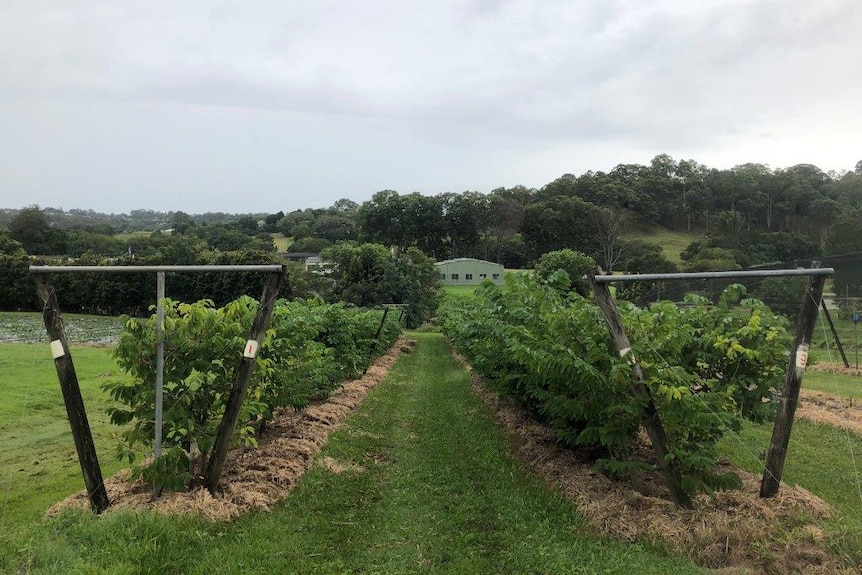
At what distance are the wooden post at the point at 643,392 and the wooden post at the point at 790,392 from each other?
0.94 meters

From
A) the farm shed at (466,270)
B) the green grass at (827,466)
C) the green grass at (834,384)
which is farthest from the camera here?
the farm shed at (466,270)

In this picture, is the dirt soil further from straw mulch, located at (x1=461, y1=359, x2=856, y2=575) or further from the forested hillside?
the forested hillside

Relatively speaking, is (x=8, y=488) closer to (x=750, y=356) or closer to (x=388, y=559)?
(x=388, y=559)

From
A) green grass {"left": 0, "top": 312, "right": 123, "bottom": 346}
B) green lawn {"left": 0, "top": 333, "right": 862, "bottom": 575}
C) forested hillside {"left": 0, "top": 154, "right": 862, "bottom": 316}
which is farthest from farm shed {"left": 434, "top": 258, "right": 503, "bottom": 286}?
green lawn {"left": 0, "top": 333, "right": 862, "bottom": 575}

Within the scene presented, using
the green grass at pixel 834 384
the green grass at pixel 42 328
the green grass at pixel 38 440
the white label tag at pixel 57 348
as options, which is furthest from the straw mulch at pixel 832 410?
the green grass at pixel 42 328

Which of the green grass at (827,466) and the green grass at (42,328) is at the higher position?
the green grass at (827,466)

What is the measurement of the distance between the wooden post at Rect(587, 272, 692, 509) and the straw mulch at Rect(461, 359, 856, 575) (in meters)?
0.20

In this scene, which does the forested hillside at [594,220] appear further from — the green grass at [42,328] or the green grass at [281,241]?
the green grass at [42,328]

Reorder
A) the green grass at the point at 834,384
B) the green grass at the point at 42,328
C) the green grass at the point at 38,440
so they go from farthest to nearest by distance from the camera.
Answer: the green grass at the point at 42,328, the green grass at the point at 834,384, the green grass at the point at 38,440

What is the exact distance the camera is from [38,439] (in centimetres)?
915

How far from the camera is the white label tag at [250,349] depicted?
17.6 ft

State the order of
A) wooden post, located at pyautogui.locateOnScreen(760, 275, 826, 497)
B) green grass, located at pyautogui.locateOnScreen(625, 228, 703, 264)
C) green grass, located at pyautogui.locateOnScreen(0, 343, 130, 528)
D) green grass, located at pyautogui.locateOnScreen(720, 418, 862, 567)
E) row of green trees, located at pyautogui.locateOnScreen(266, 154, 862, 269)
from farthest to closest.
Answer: green grass, located at pyautogui.locateOnScreen(625, 228, 703, 264)
row of green trees, located at pyautogui.locateOnScreen(266, 154, 862, 269)
green grass, located at pyautogui.locateOnScreen(0, 343, 130, 528)
wooden post, located at pyautogui.locateOnScreen(760, 275, 826, 497)
green grass, located at pyautogui.locateOnScreen(720, 418, 862, 567)

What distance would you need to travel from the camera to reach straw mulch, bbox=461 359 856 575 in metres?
4.25

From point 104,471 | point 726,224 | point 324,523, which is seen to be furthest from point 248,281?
point 726,224
